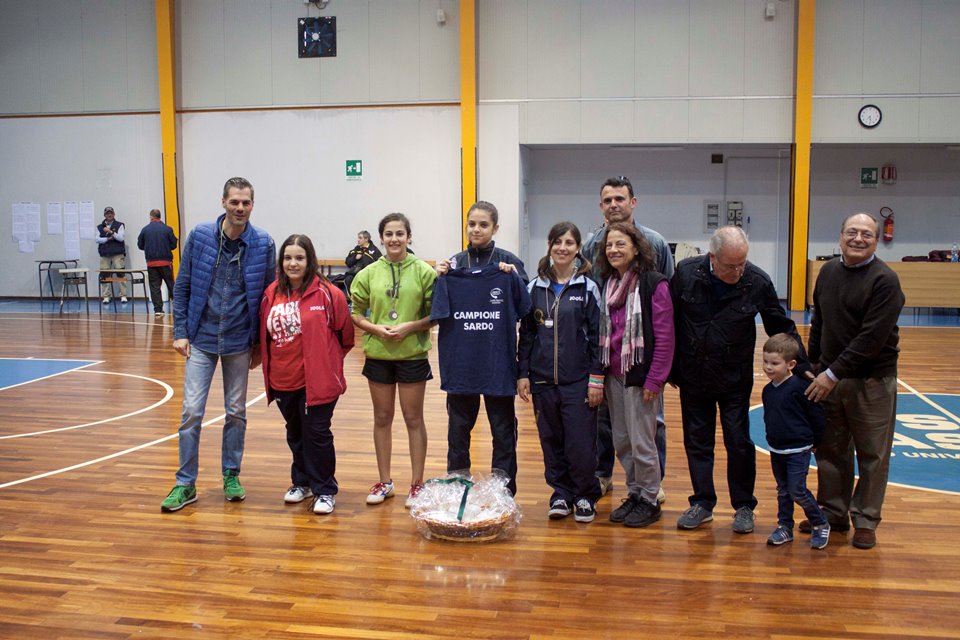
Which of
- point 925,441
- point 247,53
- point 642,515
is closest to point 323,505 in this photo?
point 642,515

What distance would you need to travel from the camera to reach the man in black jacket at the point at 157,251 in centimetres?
1493

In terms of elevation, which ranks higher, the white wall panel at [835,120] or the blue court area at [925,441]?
the white wall panel at [835,120]

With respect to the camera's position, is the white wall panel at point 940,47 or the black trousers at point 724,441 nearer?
the black trousers at point 724,441

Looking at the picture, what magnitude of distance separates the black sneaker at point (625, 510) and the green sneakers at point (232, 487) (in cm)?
209

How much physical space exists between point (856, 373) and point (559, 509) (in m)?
1.62

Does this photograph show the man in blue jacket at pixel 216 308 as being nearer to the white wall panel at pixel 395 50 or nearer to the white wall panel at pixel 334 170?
the white wall panel at pixel 334 170

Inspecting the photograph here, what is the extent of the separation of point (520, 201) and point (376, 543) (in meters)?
12.2

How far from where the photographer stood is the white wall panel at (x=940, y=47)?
1470 centimetres

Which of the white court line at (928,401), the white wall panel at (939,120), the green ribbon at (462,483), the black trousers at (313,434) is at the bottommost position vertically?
the white court line at (928,401)

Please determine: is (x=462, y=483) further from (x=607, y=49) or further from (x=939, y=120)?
(x=939, y=120)

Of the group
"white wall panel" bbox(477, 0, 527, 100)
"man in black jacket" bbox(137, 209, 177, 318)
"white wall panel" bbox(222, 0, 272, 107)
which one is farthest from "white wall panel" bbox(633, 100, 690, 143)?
"man in black jacket" bbox(137, 209, 177, 318)

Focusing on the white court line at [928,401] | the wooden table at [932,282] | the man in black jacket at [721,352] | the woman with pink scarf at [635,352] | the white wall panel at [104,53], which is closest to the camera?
the man in black jacket at [721,352]

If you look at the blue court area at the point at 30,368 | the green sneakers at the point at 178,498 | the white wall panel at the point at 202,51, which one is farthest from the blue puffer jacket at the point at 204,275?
the white wall panel at the point at 202,51

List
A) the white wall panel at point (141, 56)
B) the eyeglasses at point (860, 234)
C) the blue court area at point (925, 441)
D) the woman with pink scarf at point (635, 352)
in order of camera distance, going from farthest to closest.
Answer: the white wall panel at point (141, 56)
the blue court area at point (925, 441)
the woman with pink scarf at point (635, 352)
the eyeglasses at point (860, 234)
